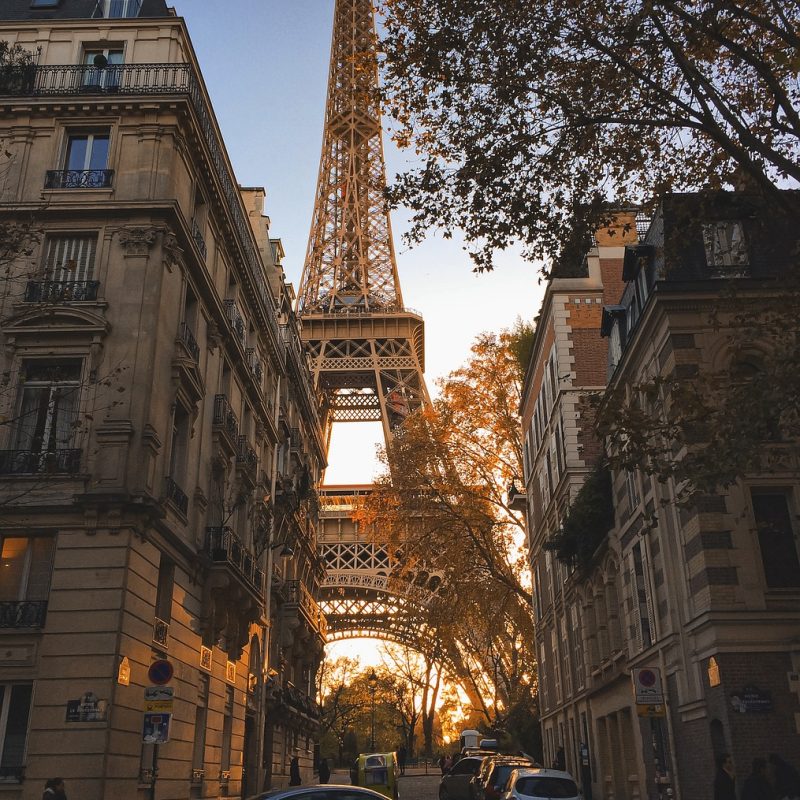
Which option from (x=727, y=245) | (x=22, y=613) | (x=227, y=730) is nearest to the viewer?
(x=22, y=613)

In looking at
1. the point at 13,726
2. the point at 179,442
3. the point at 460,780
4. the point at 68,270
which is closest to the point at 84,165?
the point at 68,270

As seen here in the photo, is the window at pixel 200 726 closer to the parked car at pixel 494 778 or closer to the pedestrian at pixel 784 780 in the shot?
the parked car at pixel 494 778

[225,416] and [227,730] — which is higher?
[225,416]

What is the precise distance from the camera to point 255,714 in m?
30.3

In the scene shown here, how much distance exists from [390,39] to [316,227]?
73.2m

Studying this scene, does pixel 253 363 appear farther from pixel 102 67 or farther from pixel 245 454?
pixel 102 67

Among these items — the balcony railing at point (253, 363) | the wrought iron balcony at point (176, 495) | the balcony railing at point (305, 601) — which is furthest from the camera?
the balcony railing at point (305, 601)

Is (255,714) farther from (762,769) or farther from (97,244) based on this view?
(762,769)

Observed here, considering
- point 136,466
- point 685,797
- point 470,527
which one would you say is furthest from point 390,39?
point 470,527

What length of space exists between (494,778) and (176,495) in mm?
9904

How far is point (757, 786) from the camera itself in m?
14.4

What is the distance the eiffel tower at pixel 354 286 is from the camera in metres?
74.2

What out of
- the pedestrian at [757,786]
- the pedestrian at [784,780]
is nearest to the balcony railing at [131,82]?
the pedestrian at [757,786]

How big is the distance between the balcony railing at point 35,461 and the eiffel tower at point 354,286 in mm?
51598
